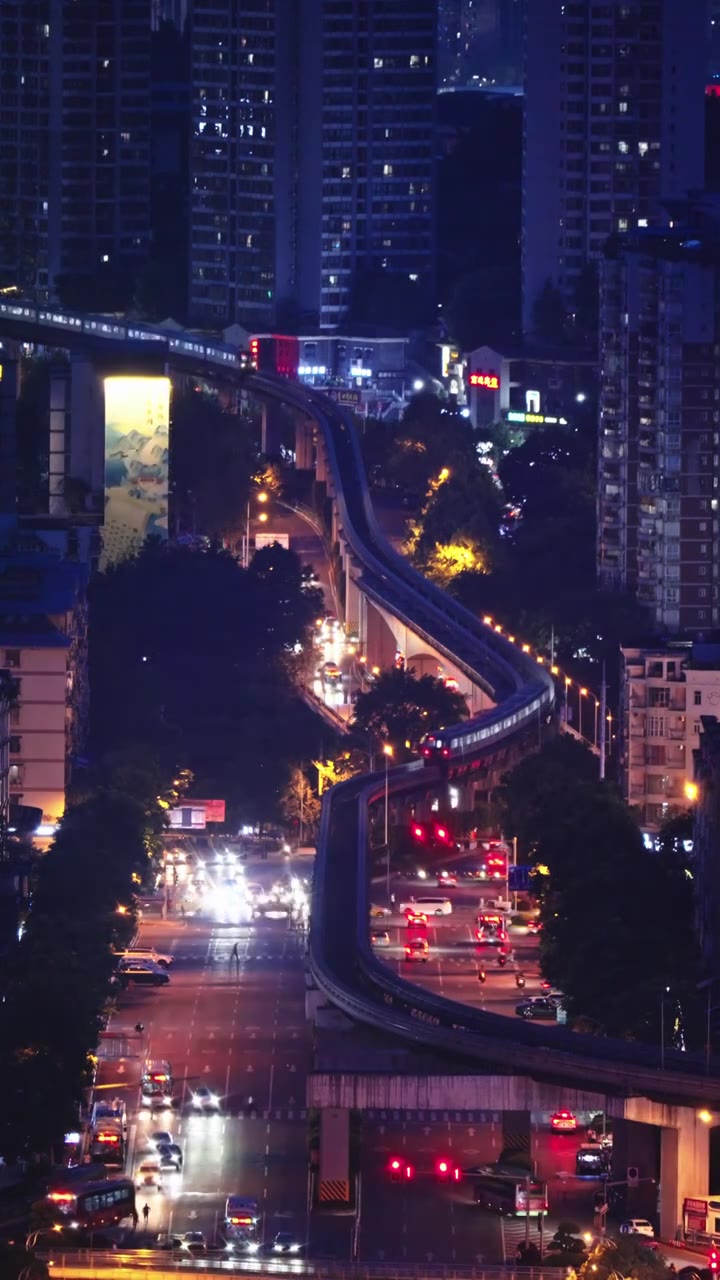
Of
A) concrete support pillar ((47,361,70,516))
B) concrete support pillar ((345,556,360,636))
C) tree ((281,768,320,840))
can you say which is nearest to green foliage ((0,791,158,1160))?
tree ((281,768,320,840))

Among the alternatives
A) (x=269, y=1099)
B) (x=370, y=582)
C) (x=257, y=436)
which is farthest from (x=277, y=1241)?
(x=257, y=436)

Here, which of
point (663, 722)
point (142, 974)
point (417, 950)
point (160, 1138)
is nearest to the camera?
point (160, 1138)

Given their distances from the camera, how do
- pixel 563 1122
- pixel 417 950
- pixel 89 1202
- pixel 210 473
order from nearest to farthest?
pixel 89 1202 → pixel 563 1122 → pixel 417 950 → pixel 210 473

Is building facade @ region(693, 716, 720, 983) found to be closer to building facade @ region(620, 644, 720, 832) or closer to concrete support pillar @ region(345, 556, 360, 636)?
building facade @ region(620, 644, 720, 832)

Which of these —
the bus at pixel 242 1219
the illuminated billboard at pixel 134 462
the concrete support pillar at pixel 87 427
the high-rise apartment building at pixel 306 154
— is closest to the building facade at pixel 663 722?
the illuminated billboard at pixel 134 462

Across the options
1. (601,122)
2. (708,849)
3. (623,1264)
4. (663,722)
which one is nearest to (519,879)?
(708,849)

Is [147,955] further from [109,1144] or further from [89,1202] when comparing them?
[89,1202]
